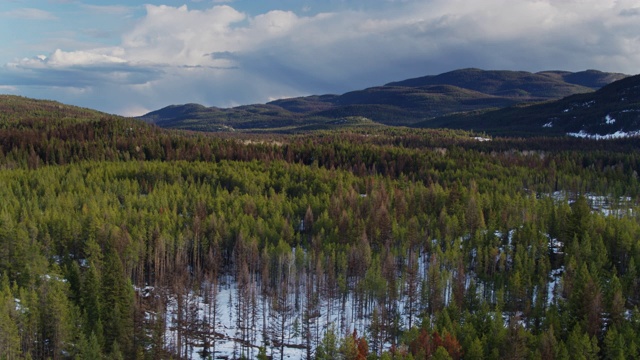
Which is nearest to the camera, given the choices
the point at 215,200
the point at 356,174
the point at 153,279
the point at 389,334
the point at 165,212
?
the point at 389,334

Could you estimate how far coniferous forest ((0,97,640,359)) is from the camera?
55.7 meters

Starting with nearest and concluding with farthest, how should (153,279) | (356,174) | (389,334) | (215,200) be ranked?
(389,334)
(153,279)
(215,200)
(356,174)

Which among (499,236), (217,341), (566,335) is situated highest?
(499,236)

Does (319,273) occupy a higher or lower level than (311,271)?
higher

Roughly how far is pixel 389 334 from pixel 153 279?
35330mm

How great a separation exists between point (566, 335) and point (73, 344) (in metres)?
48.6

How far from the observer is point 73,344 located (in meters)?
54.2

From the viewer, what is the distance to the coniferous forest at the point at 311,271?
5566 centimetres

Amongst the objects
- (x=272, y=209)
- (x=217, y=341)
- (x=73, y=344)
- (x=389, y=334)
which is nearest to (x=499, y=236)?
(x=389, y=334)

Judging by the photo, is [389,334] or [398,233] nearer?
[389,334]

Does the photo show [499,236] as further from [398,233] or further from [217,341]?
[217,341]

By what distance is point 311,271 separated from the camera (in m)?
73.6

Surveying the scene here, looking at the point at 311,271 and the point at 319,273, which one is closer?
the point at 319,273

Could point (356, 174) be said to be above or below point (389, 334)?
above
